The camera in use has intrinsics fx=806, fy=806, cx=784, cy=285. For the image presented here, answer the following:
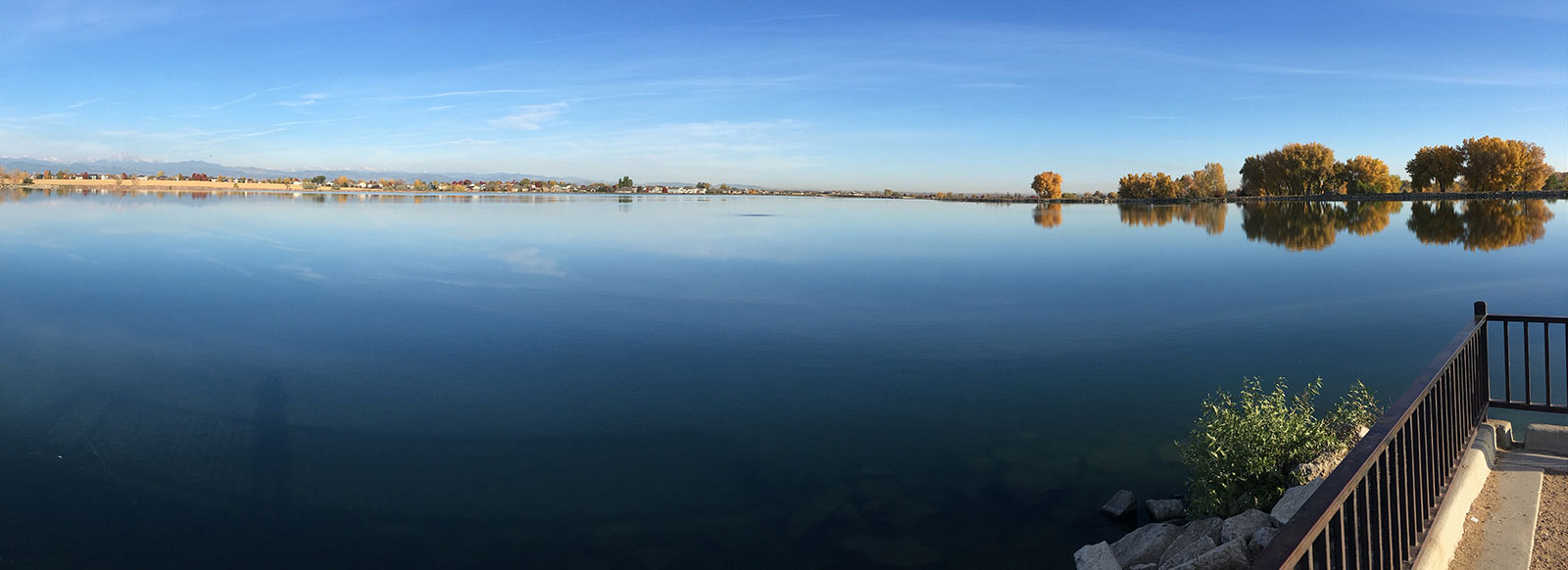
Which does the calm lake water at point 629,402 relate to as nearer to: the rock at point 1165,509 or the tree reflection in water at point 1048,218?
the rock at point 1165,509

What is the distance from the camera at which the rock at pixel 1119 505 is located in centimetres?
598

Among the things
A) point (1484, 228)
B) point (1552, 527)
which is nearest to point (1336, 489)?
point (1552, 527)

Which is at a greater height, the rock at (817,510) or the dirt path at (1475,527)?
the dirt path at (1475,527)

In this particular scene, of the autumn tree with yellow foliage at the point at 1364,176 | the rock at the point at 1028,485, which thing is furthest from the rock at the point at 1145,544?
the autumn tree with yellow foliage at the point at 1364,176

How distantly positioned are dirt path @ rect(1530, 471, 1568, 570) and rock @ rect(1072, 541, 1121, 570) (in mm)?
1816

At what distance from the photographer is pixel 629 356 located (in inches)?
422

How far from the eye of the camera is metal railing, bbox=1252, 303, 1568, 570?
90.0 inches

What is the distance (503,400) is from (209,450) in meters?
2.57

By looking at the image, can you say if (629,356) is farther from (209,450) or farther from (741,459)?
(209,450)

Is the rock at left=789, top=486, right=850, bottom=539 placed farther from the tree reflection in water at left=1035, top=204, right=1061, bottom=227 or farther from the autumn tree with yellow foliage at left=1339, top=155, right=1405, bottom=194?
the autumn tree with yellow foliage at left=1339, top=155, right=1405, bottom=194

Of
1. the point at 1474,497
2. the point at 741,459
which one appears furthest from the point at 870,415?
the point at 1474,497

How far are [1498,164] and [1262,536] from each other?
359 feet

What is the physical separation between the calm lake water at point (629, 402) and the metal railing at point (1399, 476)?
85.1 inches

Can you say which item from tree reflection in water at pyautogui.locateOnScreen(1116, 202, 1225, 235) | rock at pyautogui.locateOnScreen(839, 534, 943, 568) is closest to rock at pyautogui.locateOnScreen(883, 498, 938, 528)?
rock at pyautogui.locateOnScreen(839, 534, 943, 568)
